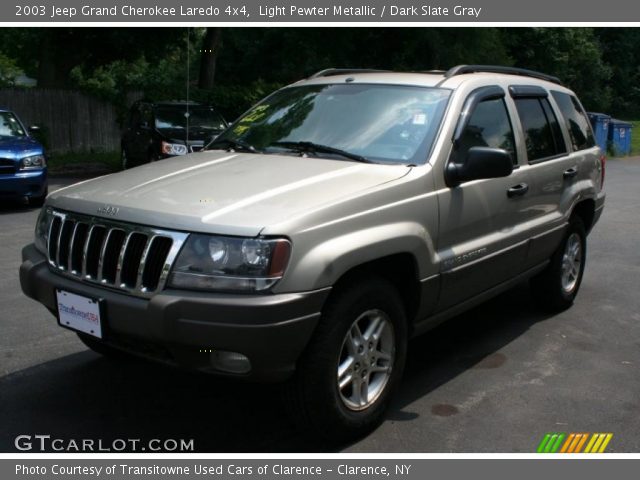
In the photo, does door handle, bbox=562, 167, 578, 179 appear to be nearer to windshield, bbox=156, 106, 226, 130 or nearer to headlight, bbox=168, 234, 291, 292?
headlight, bbox=168, 234, 291, 292

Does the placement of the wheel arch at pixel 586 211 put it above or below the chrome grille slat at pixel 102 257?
below

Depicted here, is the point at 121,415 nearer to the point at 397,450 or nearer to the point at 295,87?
the point at 397,450

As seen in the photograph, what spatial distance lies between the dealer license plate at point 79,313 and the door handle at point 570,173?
3.67m

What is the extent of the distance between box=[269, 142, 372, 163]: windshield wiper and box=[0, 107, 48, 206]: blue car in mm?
7618

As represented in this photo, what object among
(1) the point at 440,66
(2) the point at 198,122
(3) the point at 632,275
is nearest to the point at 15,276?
(3) the point at 632,275

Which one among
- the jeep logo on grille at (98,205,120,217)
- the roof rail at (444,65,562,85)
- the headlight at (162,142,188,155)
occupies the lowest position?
the headlight at (162,142,188,155)

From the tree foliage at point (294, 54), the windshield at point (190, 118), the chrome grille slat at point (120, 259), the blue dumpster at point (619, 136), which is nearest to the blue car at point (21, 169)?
the tree foliage at point (294, 54)

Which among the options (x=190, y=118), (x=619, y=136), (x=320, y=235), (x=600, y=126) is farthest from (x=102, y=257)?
(x=619, y=136)

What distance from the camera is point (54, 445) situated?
3.67 meters

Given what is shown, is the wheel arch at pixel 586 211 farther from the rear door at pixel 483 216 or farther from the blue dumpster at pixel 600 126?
the blue dumpster at pixel 600 126

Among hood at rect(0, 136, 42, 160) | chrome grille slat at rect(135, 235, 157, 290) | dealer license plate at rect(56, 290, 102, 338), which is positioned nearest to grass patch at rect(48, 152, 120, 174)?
hood at rect(0, 136, 42, 160)

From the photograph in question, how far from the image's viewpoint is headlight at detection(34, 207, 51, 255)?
398 centimetres

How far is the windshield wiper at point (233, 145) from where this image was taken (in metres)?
4.68

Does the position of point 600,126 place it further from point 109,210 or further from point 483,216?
point 109,210
